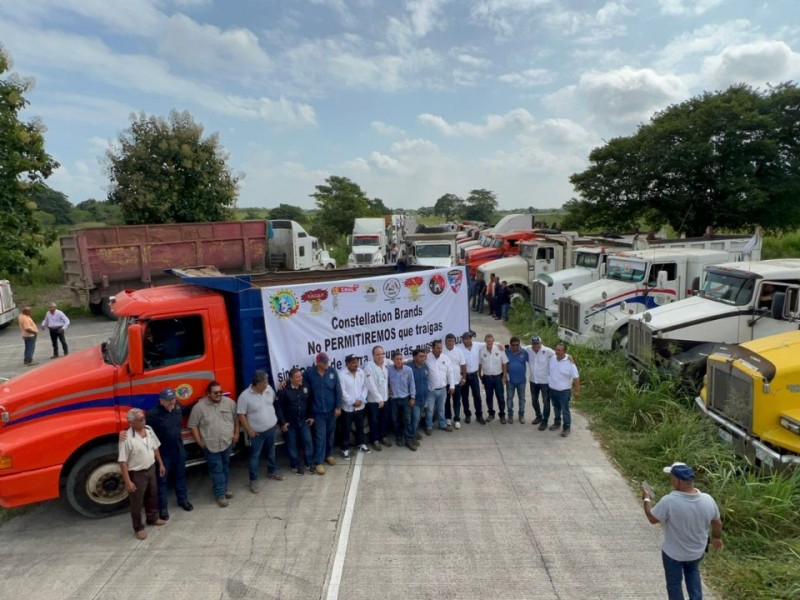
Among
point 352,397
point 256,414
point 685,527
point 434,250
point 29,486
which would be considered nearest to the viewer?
point 685,527

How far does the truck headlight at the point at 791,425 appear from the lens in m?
5.45

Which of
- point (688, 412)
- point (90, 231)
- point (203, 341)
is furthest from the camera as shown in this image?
point (90, 231)

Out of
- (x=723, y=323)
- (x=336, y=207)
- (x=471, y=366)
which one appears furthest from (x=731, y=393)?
(x=336, y=207)

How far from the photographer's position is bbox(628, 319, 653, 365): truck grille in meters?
8.86

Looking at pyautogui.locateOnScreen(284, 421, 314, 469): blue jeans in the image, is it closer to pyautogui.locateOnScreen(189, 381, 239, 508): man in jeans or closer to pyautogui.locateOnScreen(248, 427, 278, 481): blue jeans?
pyautogui.locateOnScreen(248, 427, 278, 481): blue jeans

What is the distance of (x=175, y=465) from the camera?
18.9ft

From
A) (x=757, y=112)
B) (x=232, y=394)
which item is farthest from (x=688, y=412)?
(x=757, y=112)

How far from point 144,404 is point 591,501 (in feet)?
17.6

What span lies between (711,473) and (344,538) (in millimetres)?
4343

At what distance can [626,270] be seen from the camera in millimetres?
12344

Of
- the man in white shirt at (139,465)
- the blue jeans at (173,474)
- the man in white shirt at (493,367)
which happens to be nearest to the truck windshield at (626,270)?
the man in white shirt at (493,367)

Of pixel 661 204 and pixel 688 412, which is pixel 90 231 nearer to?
pixel 688 412

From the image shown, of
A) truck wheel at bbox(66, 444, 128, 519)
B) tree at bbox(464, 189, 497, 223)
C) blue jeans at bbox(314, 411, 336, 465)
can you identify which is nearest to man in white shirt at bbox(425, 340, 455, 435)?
blue jeans at bbox(314, 411, 336, 465)

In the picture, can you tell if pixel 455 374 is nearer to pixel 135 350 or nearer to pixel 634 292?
pixel 135 350
